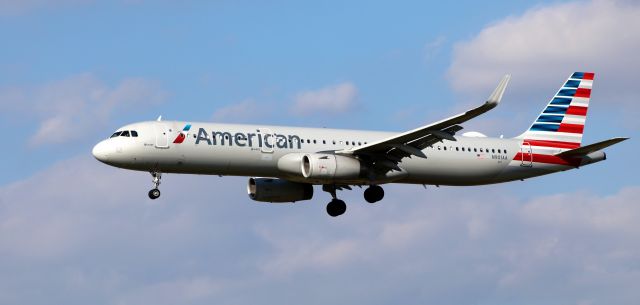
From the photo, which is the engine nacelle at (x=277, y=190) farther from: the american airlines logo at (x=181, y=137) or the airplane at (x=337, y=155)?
the american airlines logo at (x=181, y=137)

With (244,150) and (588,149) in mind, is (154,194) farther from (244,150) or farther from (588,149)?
(588,149)

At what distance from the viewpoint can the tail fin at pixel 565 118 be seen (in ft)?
216

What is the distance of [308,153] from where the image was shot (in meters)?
59.3

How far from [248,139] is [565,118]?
18447 mm

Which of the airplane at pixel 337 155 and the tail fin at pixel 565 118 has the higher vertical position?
the tail fin at pixel 565 118

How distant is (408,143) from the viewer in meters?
58.9

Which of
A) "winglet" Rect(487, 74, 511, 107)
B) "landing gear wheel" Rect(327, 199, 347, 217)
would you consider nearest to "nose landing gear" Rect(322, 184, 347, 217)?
"landing gear wheel" Rect(327, 199, 347, 217)

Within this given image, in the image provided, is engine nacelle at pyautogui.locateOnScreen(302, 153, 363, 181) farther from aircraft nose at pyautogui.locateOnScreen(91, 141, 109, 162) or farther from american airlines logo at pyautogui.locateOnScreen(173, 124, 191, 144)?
aircraft nose at pyautogui.locateOnScreen(91, 141, 109, 162)

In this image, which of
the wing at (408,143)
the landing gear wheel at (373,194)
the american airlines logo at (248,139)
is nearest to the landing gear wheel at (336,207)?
the landing gear wheel at (373,194)

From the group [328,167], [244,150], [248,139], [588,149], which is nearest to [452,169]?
[588,149]

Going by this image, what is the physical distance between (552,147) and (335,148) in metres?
12.0

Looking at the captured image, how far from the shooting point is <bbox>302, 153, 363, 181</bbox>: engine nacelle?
58.0 m

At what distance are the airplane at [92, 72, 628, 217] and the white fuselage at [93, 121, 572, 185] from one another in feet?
0.15

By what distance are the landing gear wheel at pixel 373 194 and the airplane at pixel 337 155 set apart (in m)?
0.05
